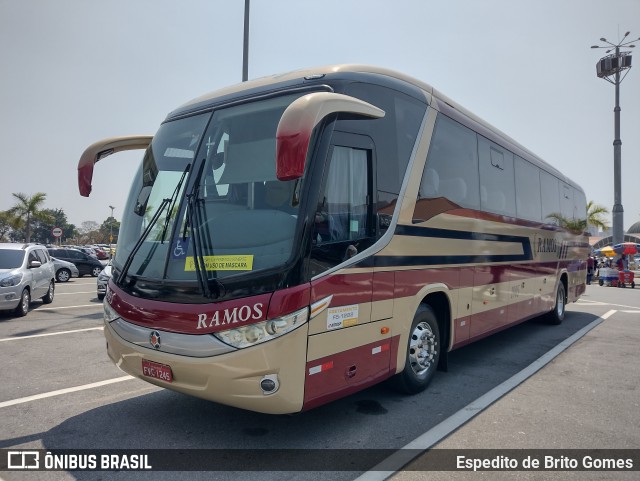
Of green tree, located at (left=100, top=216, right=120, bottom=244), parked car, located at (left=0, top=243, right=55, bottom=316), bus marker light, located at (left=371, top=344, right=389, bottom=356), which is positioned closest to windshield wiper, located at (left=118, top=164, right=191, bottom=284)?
bus marker light, located at (left=371, top=344, right=389, bottom=356)

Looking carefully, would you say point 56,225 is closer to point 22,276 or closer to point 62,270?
point 62,270

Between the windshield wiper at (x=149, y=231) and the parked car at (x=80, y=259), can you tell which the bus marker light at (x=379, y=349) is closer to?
the windshield wiper at (x=149, y=231)

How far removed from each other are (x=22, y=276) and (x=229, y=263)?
367 inches

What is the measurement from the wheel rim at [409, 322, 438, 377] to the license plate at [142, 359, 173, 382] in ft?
8.54

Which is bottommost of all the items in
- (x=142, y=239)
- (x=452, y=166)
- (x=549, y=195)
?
(x=142, y=239)

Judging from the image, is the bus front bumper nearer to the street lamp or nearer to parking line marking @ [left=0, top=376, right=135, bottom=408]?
parking line marking @ [left=0, top=376, right=135, bottom=408]

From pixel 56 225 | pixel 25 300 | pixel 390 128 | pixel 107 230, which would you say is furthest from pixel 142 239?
pixel 56 225

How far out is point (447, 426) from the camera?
4.53 meters

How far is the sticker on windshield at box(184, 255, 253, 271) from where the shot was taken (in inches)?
148

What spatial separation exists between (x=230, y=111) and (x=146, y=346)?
91.0 inches

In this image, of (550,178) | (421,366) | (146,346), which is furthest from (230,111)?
(550,178)

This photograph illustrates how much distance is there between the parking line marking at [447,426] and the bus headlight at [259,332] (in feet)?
3.95

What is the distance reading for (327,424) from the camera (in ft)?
14.9

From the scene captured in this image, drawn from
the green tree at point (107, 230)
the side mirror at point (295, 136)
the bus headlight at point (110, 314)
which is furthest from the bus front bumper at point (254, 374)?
the green tree at point (107, 230)
